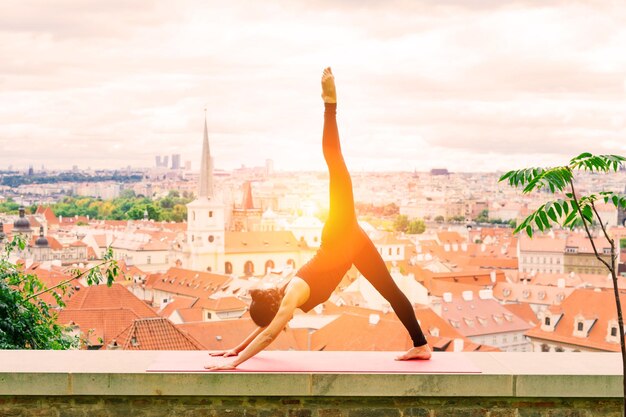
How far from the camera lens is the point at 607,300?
3941 cm

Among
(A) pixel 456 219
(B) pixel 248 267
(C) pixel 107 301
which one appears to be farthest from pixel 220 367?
(A) pixel 456 219

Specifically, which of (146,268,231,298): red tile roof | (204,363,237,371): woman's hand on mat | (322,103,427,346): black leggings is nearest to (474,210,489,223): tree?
(146,268,231,298): red tile roof

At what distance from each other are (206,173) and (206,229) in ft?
17.8

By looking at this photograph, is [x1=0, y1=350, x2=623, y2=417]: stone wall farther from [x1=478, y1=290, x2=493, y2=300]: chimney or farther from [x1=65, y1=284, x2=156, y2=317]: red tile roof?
[x1=478, y1=290, x2=493, y2=300]: chimney

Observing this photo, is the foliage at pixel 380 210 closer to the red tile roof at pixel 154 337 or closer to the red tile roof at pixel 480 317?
the red tile roof at pixel 480 317

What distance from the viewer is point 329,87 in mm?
4711

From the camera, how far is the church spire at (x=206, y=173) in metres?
82.2

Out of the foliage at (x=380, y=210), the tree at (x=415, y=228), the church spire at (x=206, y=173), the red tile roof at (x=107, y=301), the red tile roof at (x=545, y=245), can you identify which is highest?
the church spire at (x=206, y=173)

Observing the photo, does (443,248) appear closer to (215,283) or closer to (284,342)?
(215,283)

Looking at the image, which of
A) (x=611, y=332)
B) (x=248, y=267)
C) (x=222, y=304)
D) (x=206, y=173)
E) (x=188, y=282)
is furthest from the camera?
(x=248, y=267)

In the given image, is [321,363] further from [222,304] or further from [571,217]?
[222,304]

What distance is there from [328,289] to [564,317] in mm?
37984

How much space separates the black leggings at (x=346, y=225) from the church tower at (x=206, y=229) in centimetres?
7759

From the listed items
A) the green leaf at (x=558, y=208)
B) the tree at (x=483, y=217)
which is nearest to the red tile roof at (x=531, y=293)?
the green leaf at (x=558, y=208)
